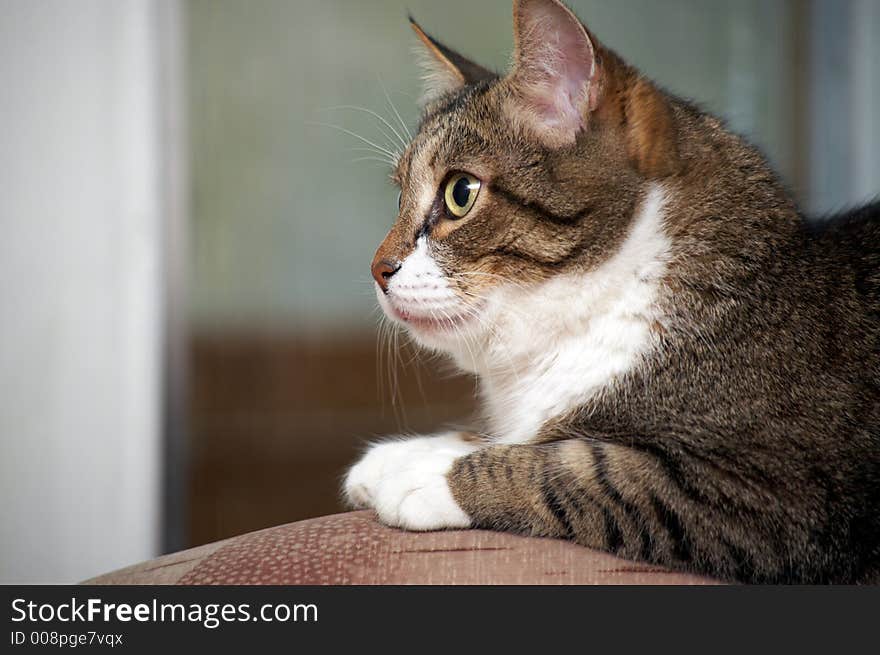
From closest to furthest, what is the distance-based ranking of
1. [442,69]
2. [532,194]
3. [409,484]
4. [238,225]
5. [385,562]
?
[385,562] → [409,484] → [532,194] → [442,69] → [238,225]

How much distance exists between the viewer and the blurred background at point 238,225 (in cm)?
236

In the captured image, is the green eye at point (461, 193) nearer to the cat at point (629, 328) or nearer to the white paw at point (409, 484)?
the cat at point (629, 328)

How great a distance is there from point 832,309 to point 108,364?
2.03 meters

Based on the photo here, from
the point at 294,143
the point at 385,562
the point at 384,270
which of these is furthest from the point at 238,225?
the point at 385,562

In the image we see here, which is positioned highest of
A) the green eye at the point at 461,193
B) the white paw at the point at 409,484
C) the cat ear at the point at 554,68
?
the cat ear at the point at 554,68

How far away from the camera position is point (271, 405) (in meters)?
2.62

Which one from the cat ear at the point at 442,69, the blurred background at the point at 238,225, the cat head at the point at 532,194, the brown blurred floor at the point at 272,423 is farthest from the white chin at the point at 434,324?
the brown blurred floor at the point at 272,423

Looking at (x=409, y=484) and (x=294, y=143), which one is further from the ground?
(x=294, y=143)

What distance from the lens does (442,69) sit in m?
1.50

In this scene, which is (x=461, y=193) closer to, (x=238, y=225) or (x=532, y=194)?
(x=532, y=194)

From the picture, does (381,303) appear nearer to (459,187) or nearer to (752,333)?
(459,187)

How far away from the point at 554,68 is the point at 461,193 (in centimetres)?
21

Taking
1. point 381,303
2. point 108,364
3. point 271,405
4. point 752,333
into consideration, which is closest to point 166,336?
point 108,364
